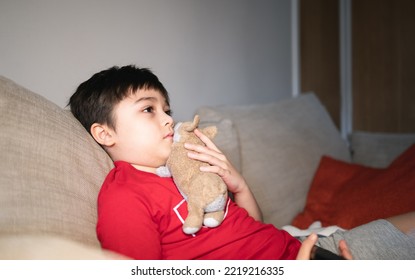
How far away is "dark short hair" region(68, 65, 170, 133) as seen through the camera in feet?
3.13

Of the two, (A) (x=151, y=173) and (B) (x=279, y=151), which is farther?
(B) (x=279, y=151)

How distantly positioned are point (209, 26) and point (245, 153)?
0.55 meters

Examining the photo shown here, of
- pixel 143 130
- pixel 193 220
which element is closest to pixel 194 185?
pixel 193 220

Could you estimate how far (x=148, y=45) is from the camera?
1.32 meters

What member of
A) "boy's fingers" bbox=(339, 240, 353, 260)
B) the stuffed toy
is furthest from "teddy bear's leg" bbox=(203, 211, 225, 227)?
"boy's fingers" bbox=(339, 240, 353, 260)

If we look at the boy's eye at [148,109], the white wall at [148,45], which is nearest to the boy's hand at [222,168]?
the boy's eye at [148,109]

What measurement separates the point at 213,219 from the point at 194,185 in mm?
77

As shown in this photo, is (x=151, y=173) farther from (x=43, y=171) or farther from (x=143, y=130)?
(x=43, y=171)

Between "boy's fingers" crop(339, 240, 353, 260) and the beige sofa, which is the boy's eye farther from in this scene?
"boy's fingers" crop(339, 240, 353, 260)

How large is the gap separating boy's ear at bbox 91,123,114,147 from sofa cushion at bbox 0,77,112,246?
4cm

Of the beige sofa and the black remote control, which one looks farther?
the black remote control

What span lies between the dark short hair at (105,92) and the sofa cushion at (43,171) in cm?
5
